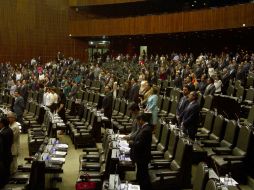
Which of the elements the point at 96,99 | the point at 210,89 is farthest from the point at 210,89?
the point at 96,99

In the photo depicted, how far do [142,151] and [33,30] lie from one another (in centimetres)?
2295

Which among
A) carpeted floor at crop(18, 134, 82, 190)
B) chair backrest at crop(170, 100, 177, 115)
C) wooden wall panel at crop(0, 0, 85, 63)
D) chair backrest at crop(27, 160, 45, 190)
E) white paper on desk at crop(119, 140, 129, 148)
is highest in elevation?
wooden wall panel at crop(0, 0, 85, 63)

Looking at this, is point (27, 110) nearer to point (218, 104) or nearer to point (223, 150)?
point (218, 104)

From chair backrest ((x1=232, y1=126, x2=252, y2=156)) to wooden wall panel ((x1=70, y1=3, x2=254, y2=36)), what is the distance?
1290 cm

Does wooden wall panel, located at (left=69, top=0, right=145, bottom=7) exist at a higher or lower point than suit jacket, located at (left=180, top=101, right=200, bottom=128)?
higher

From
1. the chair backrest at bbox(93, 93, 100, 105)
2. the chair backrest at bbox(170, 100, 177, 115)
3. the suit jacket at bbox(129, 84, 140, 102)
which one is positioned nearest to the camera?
the chair backrest at bbox(170, 100, 177, 115)

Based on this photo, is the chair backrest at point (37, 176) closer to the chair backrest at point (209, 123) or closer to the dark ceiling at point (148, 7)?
the chair backrest at point (209, 123)

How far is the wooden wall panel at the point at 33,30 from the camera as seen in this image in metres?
26.7

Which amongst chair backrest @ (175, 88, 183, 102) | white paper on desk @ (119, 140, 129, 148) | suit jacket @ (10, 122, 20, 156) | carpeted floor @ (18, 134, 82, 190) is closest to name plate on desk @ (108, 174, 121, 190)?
white paper on desk @ (119, 140, 129, 148)

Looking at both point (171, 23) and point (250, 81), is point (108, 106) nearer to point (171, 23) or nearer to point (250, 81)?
point (250, 81)

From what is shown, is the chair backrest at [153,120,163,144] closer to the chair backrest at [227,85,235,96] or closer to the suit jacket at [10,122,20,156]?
the suit jacket at [10,122,20,156]

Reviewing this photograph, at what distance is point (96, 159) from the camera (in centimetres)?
734

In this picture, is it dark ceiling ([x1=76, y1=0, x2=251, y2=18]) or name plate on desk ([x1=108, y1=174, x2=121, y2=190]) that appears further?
dark ceiling ([x1=76, y1=0, x2=251, y2=18])

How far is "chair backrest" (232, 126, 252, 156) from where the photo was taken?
6539 millimetres
